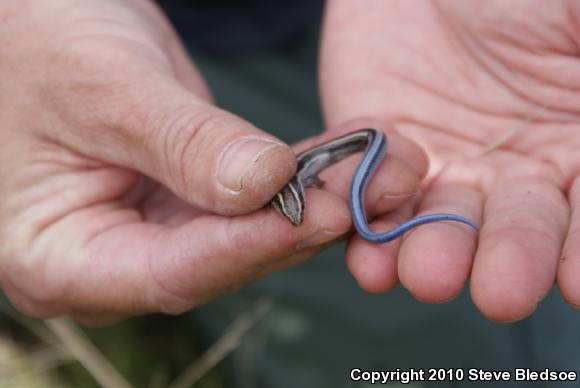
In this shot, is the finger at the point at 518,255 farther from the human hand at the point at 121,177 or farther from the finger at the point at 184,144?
the finger at the point at 184,144

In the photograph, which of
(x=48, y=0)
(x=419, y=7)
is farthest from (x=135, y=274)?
(x=419, y=7)

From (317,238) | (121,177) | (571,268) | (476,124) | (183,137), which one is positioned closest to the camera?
(571,268)

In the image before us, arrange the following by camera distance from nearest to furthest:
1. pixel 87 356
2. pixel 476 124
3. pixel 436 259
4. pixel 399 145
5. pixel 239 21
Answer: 1. pixel 436 259
2. pixel 399 145
3. pixel 476 124
4. pixel 87 356
5. pixel 239 21

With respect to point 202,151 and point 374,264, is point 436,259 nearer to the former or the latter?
point 374,264

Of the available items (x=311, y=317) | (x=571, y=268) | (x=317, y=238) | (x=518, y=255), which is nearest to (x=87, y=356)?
(x=311, y=317)

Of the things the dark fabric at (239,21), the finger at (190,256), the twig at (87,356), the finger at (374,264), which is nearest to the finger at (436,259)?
the finger at (374,264)

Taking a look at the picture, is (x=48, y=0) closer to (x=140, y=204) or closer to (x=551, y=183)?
(x=140, y=204)
